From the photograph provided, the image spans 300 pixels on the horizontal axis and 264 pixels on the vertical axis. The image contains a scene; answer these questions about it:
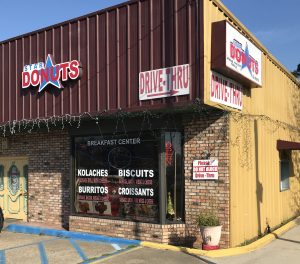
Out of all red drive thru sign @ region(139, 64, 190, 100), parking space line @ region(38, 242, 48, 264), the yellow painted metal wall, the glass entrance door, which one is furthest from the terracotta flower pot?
the glass entrance door

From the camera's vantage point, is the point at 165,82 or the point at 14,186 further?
the point at 14,186

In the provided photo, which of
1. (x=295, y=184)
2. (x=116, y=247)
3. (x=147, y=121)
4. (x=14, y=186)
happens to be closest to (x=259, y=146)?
(x=147, y=121)

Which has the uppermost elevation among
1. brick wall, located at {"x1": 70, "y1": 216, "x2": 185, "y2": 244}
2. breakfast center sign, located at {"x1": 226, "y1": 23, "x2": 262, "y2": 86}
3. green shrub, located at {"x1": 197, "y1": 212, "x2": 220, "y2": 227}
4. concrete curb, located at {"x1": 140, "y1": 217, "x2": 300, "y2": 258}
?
breakfast center sign, located at {"x1": 226, "y1": 23, "x2": 262, "y2": 86}

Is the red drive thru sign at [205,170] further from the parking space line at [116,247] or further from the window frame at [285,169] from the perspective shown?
the window frame at [285,169]

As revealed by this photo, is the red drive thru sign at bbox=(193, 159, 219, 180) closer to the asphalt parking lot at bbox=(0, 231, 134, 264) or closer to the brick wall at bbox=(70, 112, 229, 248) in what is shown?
the brick wall at bbox=(70, 112, 229, 248)

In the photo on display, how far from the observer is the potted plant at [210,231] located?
9.56 m

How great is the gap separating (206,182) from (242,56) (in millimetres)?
2936

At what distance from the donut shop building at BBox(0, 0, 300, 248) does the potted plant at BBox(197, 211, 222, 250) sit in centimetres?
34

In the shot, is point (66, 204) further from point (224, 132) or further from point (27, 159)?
point (224, 132)

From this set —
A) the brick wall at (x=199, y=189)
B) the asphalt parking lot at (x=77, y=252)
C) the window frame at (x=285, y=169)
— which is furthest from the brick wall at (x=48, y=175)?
the window frame at (x=285, y=169)

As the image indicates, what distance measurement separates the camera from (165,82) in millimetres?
9898

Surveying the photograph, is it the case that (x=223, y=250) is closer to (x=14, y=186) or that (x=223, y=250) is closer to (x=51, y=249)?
(x=51, y=249)

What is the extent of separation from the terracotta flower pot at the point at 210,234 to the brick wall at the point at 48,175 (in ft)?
15.4

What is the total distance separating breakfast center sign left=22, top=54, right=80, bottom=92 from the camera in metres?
11.6
